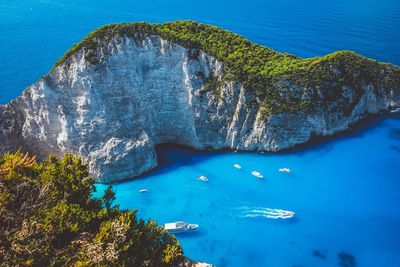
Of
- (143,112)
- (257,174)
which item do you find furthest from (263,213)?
(143,112)

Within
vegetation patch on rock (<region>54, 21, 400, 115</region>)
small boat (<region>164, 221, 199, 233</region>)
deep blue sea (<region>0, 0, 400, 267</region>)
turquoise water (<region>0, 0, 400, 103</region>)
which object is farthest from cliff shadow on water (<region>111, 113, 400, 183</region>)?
turquoise water (<region>0, 0, 400, 103</region>)

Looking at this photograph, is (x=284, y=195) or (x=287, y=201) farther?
(x=284, y=195)

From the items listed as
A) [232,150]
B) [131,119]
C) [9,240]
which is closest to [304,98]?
[232,150]

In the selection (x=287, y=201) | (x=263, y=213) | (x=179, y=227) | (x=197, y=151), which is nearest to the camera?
(x=179, y=227)

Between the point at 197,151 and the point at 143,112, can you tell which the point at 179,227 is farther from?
the point at 143,112

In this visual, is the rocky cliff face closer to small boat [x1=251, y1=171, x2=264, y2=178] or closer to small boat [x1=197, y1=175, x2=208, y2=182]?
small boat [x1=251, y1=171, x2=264, y2=178]

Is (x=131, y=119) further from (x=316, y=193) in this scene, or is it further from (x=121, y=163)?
(x=316, y=193)

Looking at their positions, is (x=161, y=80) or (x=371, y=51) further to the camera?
(x=371, y=51)
